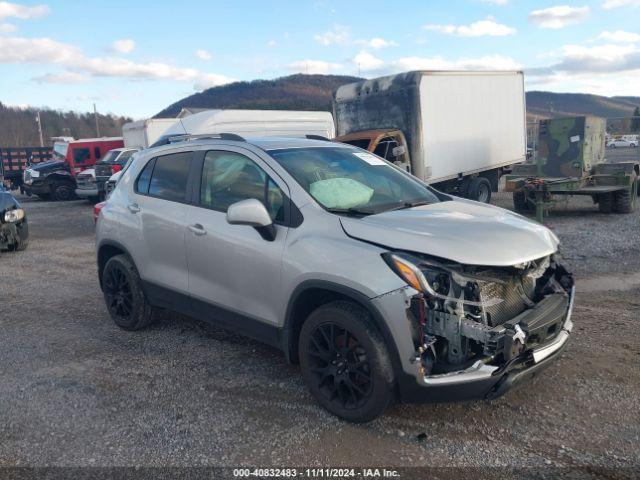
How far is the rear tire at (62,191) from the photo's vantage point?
21656mm

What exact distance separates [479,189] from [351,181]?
10221 mm

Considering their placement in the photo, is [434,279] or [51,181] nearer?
[434,279]

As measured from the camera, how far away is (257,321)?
3916mm

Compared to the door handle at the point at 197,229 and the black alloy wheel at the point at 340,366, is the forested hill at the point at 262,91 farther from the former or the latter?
the black alloy wheel at the point at 340,366

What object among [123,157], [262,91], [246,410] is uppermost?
[262,91]

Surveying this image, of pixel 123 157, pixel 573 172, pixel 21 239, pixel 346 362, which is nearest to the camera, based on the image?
pixel 346 362

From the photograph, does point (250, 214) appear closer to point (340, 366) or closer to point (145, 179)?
point (340, 366)

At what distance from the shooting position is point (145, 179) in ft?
16.5

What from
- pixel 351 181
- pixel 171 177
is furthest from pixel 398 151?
pixel 351 181

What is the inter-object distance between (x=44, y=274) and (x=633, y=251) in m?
9.12

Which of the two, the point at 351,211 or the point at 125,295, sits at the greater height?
the point at 351,211

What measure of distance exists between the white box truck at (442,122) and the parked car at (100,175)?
9.41 meters

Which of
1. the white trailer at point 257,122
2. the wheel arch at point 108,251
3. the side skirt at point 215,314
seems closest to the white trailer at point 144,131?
the white trailer at point 257,122

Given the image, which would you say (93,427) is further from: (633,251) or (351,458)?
(633,251)
